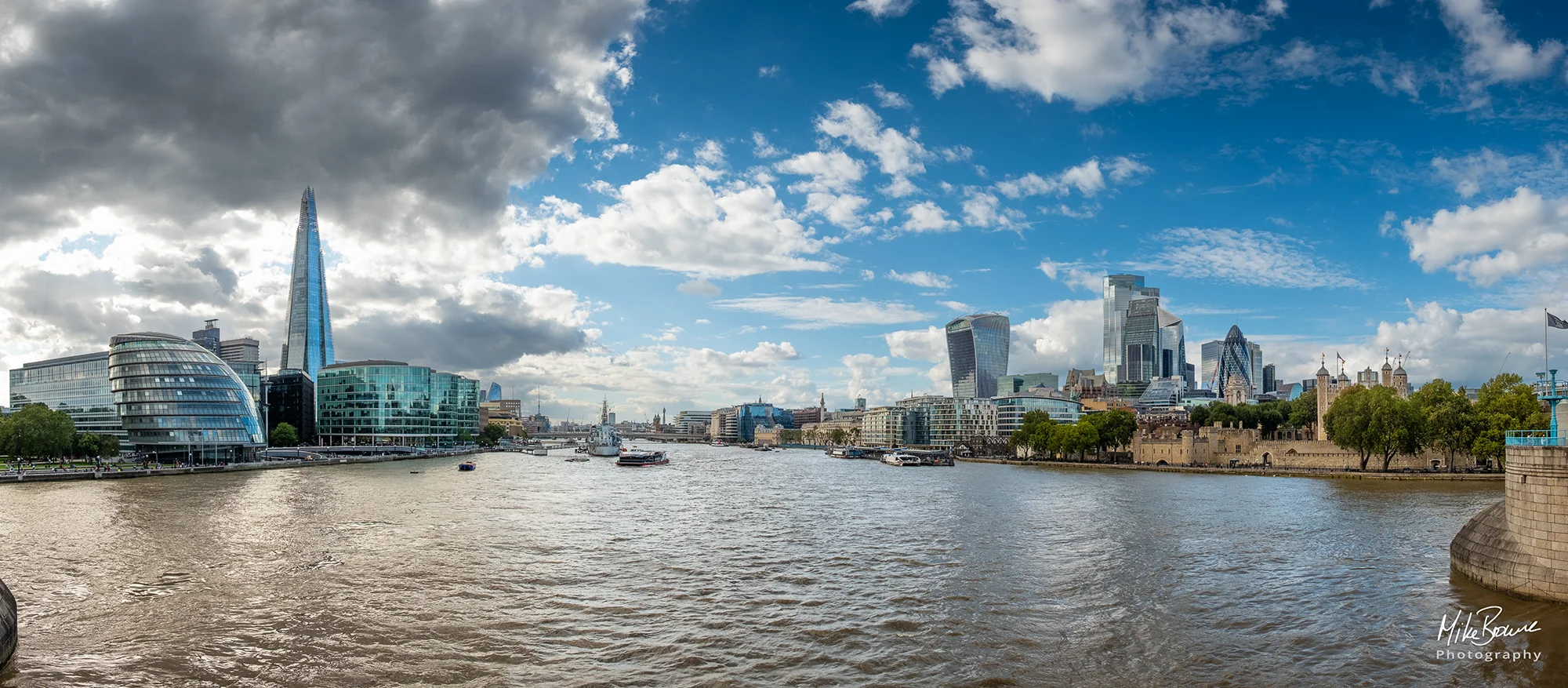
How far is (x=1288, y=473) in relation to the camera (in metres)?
99.5

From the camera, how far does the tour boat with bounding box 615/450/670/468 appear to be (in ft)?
456

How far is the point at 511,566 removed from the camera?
3444cm

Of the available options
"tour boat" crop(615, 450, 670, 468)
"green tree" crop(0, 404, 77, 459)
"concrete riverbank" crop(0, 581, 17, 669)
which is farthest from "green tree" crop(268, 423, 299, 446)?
"concrete riverbank" crop(0, 581, 17, 669)

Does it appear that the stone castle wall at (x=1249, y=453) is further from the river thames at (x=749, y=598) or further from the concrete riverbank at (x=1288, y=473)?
the river thames at (x=749, y=598)

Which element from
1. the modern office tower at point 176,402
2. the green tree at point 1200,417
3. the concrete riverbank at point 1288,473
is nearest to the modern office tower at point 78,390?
the modern office tower at point 176,402

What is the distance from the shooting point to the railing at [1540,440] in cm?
2483

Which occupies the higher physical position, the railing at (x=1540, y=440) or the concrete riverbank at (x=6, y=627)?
the railing at (x=1540, y=440)

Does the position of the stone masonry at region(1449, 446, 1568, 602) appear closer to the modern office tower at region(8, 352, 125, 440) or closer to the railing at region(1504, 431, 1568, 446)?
the railing at region(1504, 431, 1568, 446)

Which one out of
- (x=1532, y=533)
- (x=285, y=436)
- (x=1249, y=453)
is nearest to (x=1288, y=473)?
(x=1249, y=453)

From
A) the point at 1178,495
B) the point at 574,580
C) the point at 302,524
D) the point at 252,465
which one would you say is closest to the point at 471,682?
the point at 574,580

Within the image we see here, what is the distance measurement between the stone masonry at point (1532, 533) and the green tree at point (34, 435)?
125 metres

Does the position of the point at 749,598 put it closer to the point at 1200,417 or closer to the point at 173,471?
the point at 173,471

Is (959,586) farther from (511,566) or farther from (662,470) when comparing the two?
(662,470)

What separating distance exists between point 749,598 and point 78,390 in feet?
493
